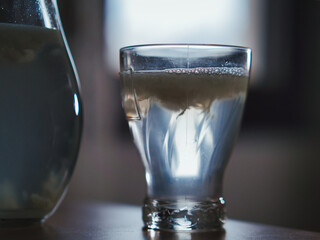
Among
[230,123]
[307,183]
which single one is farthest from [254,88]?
[230,123]

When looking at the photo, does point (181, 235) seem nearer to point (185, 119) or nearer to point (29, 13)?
point (185, 119)

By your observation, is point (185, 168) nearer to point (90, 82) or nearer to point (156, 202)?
point (156, 202)

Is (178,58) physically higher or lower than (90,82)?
higher

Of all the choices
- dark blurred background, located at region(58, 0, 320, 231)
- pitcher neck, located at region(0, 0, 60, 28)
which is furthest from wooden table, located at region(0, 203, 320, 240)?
dark blurred background, located at region(58, 0, 320, 231)

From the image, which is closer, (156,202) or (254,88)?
(156,202)

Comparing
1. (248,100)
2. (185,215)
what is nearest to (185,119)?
(185,215)

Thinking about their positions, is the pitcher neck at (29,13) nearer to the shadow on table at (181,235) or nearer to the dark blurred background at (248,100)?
the shadow on table at (181,235)
